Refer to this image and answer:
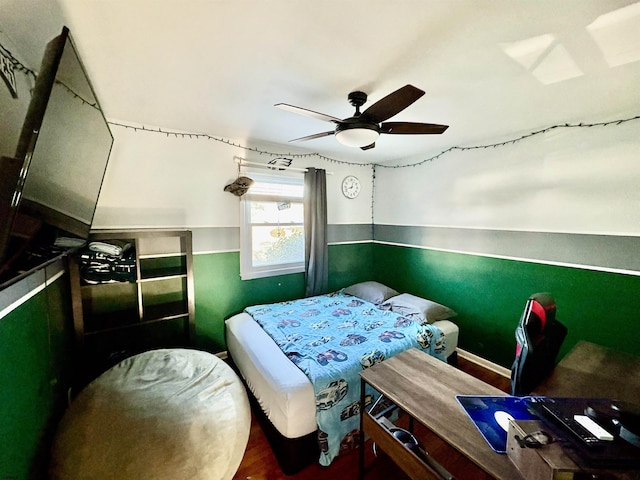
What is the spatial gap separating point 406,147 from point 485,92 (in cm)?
135

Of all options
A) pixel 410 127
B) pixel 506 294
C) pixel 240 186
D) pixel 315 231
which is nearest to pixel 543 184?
pixel 506 294

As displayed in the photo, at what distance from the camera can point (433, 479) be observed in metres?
1.02

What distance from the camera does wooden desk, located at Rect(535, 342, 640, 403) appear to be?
1.20m

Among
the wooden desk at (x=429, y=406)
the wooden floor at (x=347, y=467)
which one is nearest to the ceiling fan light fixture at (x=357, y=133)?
the wooden desk at (x=429, y=406)

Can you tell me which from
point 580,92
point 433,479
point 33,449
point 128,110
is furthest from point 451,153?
point 33,449

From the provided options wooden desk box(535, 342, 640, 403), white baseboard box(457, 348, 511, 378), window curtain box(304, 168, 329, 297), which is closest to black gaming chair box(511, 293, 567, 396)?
wooden desk box(535, 342, 640, 403)

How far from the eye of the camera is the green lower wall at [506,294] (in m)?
2.04

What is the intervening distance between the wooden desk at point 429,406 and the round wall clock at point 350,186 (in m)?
2.63

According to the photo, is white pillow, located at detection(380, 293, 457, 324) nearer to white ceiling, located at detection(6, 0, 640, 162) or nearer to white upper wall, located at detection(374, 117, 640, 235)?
white upper wall, located at detection(374, 117, 640, 235)

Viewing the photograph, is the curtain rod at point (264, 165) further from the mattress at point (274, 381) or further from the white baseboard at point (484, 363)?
the white baseboard at point (484, 363)

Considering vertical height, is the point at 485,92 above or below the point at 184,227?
above

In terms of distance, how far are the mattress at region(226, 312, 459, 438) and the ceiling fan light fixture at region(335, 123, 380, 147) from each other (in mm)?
1649

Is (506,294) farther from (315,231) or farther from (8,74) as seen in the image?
(8,74)

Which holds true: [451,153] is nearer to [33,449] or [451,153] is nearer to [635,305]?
[635,305]
